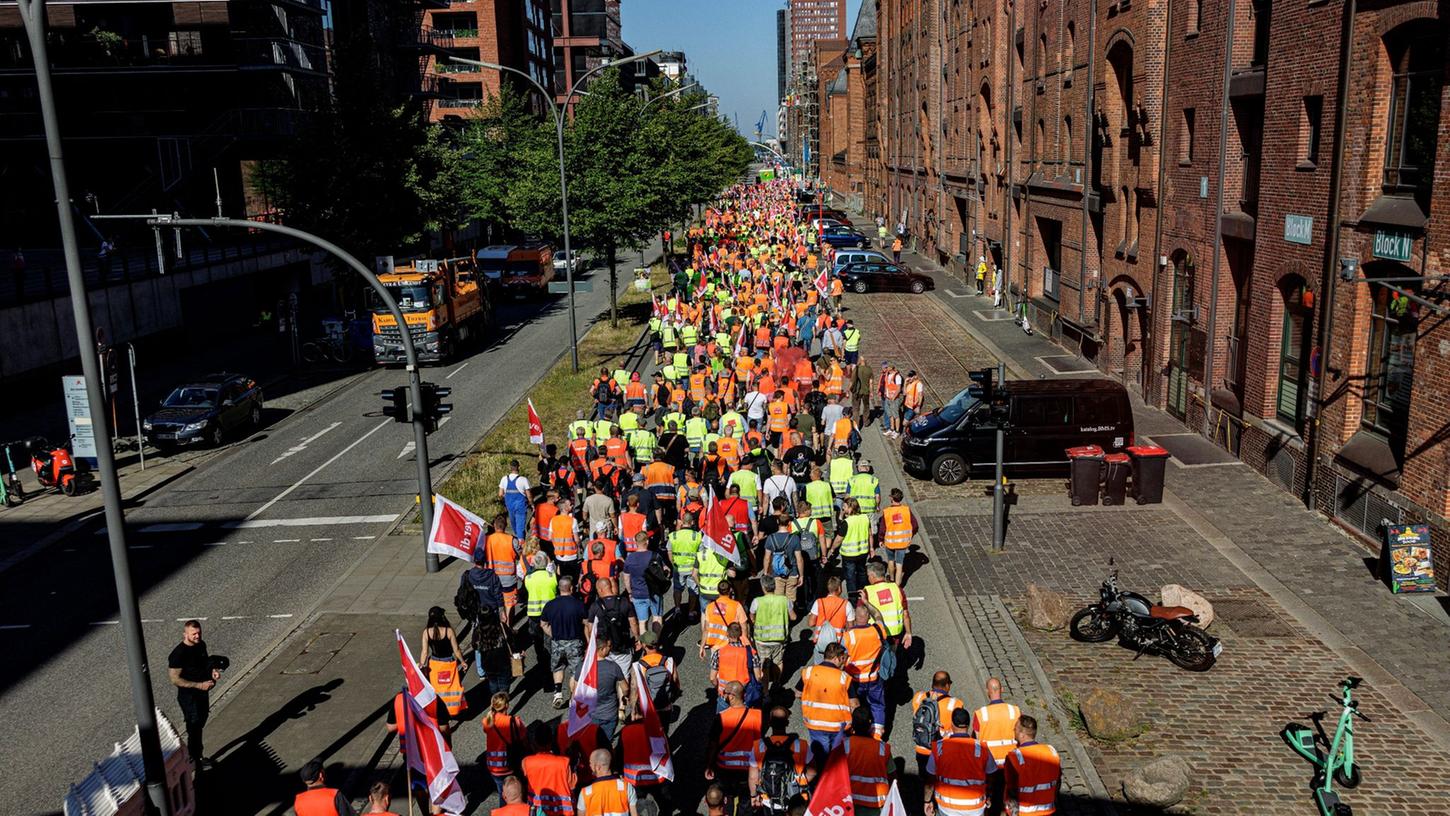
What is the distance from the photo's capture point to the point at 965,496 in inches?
836

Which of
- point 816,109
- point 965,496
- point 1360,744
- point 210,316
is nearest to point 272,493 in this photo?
point 965,496

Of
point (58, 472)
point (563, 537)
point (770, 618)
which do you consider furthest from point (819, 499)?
point (58, 472)

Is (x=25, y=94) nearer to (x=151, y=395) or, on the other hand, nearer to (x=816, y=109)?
(x=151, y=395)

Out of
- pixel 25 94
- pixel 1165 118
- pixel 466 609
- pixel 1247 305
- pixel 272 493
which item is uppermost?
pixel 25 94

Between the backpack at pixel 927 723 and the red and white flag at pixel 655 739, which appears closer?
the red and white flag at pixel 655 739

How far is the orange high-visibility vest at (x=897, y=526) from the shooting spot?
1538 centimetres

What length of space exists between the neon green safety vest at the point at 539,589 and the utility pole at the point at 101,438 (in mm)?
4123

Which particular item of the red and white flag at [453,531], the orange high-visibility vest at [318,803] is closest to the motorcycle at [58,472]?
the red and white flag at [453,531]

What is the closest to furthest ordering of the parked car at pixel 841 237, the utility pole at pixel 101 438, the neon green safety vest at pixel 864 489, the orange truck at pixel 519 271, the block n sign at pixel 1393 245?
the utility pole at pixel 101 438 → the neon green safety vest at pixel 864 489 → the block n sign at pixel 1393 245 → the orange truck at pixel 519 271 → the parked car at pixel 841 237

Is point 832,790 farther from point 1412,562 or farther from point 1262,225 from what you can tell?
point 1262,225

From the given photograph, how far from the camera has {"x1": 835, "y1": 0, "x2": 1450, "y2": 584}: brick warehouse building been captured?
1703cm

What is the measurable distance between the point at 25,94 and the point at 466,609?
1753 inches

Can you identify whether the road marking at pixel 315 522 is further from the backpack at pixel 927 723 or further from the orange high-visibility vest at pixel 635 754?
the backpack at pixel 927 723

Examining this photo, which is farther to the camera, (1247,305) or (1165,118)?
(1165,118)
